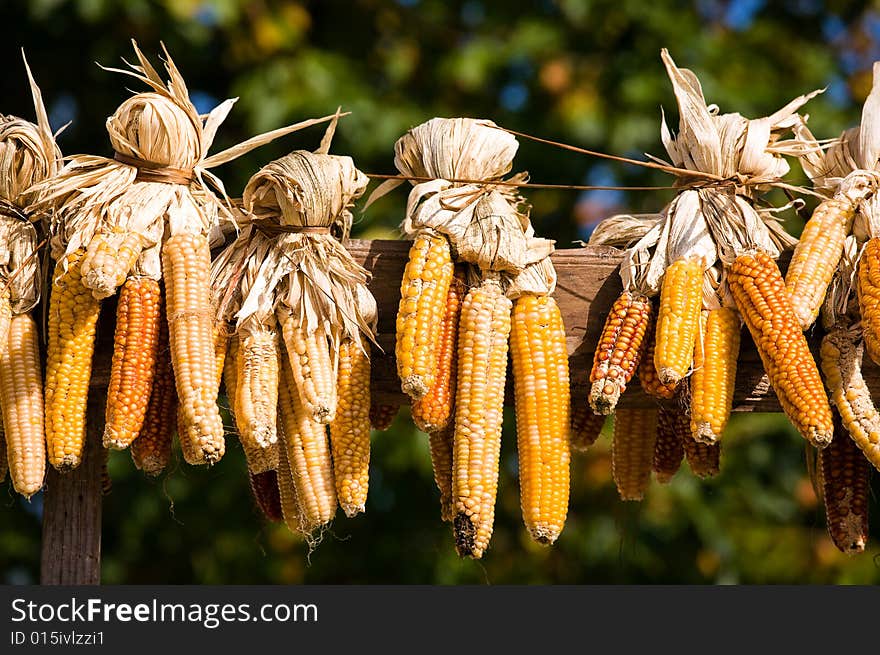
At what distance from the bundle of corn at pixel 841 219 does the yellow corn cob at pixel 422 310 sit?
2.38 ft

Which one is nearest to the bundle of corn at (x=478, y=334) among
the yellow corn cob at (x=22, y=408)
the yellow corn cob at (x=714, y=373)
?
the yellow corn cob at (x=714, y=373)

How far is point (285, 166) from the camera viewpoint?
237cm

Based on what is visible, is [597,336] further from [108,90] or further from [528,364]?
[108,90]

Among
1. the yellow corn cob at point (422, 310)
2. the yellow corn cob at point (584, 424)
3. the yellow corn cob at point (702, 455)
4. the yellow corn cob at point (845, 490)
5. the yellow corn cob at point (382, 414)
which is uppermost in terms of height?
the yellow corn cob at point (422, 310)

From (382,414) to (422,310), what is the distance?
436mm

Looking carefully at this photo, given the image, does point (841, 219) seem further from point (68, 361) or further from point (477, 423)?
point (68, 361)

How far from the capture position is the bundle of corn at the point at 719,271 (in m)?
2.18

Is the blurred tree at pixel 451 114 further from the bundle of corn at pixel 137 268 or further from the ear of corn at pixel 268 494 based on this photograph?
the bundle of corn at pixel 137 268

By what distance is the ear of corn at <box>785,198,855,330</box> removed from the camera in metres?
2.28

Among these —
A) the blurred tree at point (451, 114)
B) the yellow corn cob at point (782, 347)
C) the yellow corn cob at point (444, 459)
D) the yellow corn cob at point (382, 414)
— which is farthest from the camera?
the blurred tree at point (451, 114)

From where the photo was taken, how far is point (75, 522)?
257 cm

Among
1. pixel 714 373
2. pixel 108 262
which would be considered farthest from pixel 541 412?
pixel 108 262

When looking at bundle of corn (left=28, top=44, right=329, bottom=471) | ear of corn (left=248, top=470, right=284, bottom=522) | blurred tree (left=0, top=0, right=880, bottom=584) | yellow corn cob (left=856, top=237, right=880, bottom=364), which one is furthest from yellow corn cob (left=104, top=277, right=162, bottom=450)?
blurred tree (left=0, top=0, right=880, bottom=584)

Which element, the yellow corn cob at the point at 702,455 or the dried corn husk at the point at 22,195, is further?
the yellow corn cob at the point at 702,455
